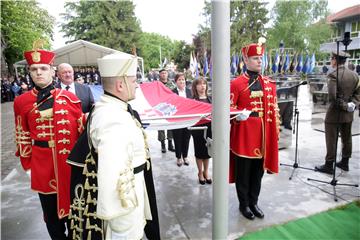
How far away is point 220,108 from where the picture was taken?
82.6 inches

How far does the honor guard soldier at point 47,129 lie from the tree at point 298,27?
112 ft

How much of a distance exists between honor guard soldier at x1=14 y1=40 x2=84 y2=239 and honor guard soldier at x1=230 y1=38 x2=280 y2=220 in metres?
1.80

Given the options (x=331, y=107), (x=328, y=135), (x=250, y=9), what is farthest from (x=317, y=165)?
(x=250, y=9)

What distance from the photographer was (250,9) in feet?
130

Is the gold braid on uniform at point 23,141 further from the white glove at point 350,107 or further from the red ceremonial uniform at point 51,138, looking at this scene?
the white glove at point 350,107

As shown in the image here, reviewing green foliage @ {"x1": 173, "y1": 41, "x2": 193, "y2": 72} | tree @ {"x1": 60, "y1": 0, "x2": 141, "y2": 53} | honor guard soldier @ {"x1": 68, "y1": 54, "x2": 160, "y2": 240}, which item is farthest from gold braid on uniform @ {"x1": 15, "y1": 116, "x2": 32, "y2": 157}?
green foliage @ {"x1": 173, "y1": 41, "x2": 193, "y2": 72}

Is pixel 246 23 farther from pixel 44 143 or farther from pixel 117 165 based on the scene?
pixel 117 165

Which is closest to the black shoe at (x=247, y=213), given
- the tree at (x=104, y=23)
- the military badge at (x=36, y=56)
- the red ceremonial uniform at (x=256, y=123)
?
the red ceremonial uniform at (x=256, y=123)

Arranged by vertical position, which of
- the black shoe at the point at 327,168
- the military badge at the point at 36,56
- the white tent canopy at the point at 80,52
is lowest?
the black shoe at the point at 327,168

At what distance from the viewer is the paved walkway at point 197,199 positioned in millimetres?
3375

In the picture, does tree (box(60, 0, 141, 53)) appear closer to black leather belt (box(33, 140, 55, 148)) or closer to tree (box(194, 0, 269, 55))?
tree (box(194, 0, 269, 55))

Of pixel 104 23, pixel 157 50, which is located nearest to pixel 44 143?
pixel 104 23

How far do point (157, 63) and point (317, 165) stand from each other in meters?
68.8

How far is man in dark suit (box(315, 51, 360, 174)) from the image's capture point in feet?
15.2
